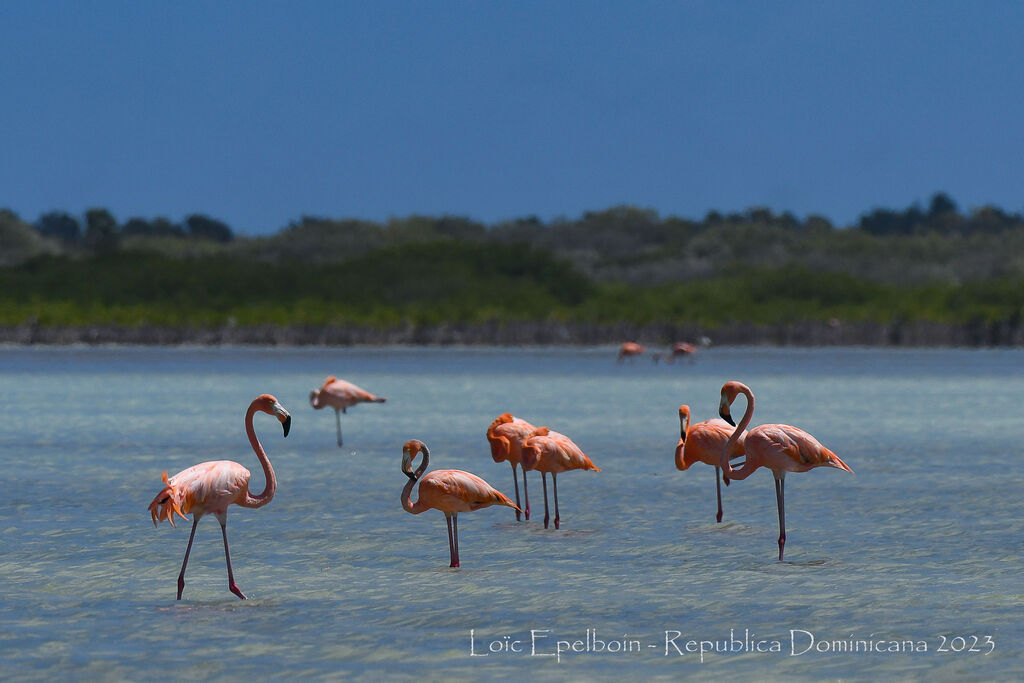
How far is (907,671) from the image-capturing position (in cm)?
735

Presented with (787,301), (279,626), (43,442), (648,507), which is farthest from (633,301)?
(279,626)

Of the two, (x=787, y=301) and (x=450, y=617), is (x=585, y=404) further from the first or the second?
(x=787, y=301)

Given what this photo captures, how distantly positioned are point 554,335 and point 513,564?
41.1m

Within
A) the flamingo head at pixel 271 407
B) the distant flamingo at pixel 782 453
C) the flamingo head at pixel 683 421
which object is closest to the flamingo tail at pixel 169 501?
the flamingo head at pixel 271 407

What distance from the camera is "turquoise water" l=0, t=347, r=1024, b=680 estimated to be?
25.2 feet

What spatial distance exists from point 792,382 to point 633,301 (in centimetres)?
4310

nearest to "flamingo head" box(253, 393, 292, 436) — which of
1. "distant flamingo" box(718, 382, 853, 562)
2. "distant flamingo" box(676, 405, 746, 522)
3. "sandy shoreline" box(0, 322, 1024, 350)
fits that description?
"distant flamingo" box(718, 382, 853, 562)

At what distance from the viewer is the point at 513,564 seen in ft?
33.4

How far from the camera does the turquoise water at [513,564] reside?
7.68 metres

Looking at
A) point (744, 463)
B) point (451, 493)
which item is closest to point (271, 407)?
point (451, 493)

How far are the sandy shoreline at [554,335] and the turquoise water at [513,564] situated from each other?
28.3 m

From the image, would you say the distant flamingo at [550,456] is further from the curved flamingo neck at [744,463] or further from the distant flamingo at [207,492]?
the distant flamingo at [207,492]

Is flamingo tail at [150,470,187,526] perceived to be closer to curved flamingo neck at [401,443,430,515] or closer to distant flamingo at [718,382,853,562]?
curved flamingo neck at [401,443,430,515]

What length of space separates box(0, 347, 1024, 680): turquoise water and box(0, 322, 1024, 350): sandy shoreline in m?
28.3
